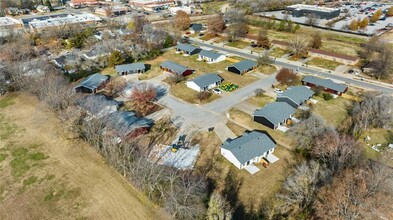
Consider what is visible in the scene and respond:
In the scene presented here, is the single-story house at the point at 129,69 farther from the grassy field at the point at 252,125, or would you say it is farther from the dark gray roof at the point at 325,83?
the dark gray roof at the point at 325,83

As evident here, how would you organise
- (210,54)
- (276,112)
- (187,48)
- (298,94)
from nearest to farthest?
(276,112) < (298,94) < (210,54) < (187,48)

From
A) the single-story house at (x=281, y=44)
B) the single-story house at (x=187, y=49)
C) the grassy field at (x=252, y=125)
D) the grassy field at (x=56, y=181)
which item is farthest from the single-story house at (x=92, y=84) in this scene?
the single-story house at (x=281, y=44)

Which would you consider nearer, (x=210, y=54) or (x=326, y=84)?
(x=326, y=84)

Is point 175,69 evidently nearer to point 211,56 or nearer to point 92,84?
point 211,56

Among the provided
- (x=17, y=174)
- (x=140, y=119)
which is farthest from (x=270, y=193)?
(x=17, y=174)

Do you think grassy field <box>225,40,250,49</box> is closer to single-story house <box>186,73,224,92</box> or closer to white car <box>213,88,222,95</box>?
single-story house <box>186,73,224,92</box>

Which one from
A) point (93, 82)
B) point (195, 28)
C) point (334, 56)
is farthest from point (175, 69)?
point (334, 56)
